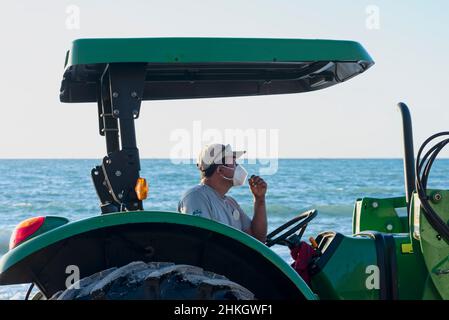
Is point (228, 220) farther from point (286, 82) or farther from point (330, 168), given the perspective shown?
point (330, 168)

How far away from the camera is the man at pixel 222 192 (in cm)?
460

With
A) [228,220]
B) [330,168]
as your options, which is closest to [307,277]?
[228,220]

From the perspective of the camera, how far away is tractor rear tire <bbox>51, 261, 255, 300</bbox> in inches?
133

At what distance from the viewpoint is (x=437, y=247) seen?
13.9 ft

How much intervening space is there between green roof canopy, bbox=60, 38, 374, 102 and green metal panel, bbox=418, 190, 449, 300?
2.45 feet

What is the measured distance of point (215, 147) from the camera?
4.91 m

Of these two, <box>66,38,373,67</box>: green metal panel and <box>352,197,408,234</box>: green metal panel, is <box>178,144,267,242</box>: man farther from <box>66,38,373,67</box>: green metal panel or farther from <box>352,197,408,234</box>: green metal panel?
<box>66,38,373,67</box>: green metal panel

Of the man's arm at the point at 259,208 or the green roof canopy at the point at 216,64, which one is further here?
the man's arm at the point at 259,208

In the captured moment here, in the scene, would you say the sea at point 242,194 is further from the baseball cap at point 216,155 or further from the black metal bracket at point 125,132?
the black metal bracket at point 125,132

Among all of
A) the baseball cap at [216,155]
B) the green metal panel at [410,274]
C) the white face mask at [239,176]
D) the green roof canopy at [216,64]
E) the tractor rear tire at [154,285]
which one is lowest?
the green metal panel at [410,274]

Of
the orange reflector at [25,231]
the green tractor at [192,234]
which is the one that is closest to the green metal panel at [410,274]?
the green tractor at [192,234]

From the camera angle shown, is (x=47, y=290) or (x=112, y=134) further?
(x=112, y=134)
